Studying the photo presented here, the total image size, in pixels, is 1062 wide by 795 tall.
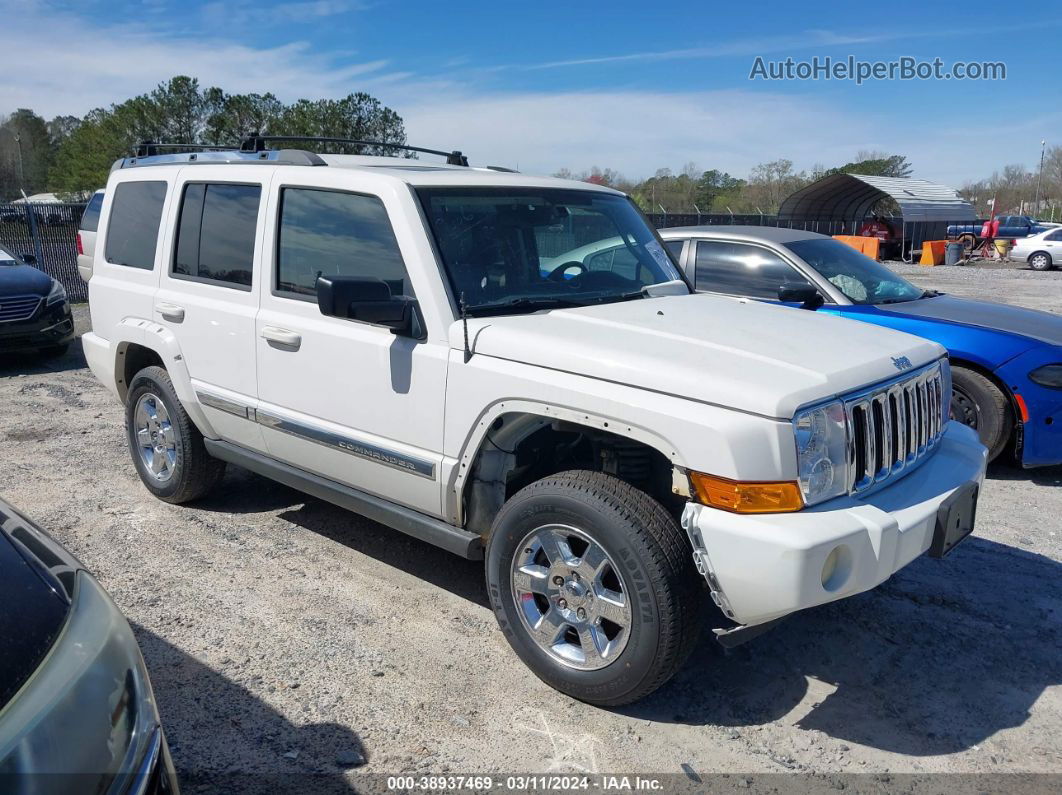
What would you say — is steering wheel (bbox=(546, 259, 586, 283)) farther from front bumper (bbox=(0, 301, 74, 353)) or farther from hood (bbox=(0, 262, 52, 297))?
hood (bbox=(0, 262, 52, 297))

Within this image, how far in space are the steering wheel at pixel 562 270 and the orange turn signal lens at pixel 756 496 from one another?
4.97ft

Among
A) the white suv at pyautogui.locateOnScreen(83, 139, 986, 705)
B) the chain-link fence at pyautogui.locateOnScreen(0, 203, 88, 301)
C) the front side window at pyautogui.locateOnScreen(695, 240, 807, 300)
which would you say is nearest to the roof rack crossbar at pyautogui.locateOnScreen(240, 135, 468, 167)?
the white suv at pyautogui.locateOnScreen(83, 139, 986, 705)

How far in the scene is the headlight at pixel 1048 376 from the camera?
5812mm

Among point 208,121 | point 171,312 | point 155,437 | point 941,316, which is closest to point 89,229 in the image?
point 155,437

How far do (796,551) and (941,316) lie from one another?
432 cm

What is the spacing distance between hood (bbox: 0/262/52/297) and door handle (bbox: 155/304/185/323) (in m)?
6.01

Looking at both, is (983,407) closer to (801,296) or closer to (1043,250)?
(801,296)

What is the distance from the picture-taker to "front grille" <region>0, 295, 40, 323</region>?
31.7 ft

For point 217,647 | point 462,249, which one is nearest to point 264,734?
point 217,647

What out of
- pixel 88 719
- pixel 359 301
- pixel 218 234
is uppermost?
pixel 218 234

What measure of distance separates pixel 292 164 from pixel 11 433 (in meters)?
4.39

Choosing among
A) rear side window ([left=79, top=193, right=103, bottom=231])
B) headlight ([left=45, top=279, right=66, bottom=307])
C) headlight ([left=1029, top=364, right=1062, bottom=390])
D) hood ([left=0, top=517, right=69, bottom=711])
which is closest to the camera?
hood ([left=0, top=517, right=69, bottom=711])

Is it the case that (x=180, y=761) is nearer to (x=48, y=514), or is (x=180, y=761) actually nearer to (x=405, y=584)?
(x=405, y=584)

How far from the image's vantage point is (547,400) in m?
3.30
